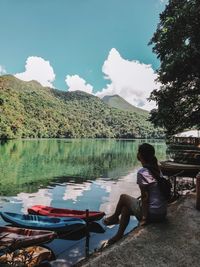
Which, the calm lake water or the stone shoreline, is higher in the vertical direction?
the stone shoreline

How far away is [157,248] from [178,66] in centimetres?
2086

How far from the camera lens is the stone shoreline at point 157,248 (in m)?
5.67

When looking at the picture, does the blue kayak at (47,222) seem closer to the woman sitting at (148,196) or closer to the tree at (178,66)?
the woman sitting at (148,196)

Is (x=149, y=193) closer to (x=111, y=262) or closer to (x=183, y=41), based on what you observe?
(x=111, y=262)

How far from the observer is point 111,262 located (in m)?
5.63

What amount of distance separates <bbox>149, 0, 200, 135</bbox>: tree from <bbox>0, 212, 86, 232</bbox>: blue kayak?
51.8 ft

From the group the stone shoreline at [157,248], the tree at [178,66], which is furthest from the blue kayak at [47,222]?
the tree at [178,66]

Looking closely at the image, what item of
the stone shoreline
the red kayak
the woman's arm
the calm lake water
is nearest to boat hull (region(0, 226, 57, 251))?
the calm lake water

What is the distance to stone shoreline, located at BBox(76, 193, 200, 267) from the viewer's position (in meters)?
5.67

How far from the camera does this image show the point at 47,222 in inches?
526

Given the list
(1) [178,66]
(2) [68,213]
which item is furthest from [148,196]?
(1) [178,66]

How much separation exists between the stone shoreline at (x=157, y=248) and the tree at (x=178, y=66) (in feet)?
61.9

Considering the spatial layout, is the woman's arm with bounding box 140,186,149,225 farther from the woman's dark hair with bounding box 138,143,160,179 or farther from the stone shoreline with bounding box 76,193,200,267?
the woman's dark hair with bounding box 138,143,160,179

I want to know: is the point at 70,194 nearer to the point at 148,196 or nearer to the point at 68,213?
the point at 68,213
